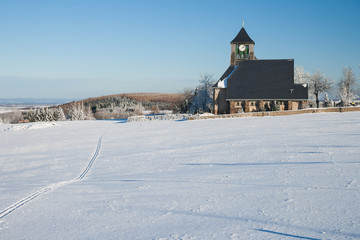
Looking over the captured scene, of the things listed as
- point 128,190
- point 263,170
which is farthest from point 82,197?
point 263,170

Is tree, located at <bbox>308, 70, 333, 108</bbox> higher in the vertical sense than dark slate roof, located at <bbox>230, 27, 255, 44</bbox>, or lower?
lower

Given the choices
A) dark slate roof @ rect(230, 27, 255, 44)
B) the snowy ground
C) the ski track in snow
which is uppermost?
dark slate roof @ rect(230, 27, 255, 44)

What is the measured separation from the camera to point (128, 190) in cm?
864

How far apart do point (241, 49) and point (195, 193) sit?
134ft

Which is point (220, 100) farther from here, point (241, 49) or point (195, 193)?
point (195, 193)

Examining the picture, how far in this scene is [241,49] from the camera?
45531mm

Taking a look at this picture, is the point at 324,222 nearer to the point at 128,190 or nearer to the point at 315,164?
the point at 315,164

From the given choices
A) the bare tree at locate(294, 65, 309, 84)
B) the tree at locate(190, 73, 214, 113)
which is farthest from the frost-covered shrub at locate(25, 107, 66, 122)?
the bare tree at locate(294, 65, 309, 84)

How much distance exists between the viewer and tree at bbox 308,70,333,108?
55.1 meters

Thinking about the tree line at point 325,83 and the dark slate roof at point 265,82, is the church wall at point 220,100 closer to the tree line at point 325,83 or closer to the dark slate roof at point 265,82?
the dark slate roof at point 265,82

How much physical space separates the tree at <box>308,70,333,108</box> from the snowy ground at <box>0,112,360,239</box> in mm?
44266

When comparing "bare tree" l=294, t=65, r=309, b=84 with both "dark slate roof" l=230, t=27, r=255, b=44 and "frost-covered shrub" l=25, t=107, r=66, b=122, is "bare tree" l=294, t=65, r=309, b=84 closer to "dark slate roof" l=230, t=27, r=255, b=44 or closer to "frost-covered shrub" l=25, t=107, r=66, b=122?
"dark slate roof" l=230, t=27, r=255, b=44

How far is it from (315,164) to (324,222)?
461cm

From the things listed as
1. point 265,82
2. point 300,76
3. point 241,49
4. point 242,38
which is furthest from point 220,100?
point 300,76
